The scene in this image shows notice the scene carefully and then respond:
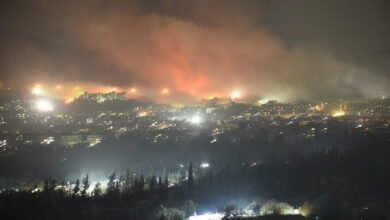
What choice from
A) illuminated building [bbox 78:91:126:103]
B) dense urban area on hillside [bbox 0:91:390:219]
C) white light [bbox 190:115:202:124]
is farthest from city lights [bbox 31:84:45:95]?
white light [bbox 190:115:202:124]

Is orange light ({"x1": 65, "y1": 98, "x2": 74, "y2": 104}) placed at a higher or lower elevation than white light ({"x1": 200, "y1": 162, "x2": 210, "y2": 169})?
higher

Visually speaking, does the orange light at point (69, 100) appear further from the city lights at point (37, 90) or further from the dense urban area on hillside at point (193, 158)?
the city lights at point (37, 90)

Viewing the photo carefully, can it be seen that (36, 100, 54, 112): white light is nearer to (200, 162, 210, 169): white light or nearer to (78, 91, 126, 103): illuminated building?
(78, 91, 126, 103): illuminated building

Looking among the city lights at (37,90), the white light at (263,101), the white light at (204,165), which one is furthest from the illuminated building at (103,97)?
the white light at (263,101)

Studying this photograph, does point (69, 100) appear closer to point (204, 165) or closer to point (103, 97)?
point (103, 97)

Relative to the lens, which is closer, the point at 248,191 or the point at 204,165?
the point at 248,191

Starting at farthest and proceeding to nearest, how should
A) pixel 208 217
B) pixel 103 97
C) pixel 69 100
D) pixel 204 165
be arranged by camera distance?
pixel 103 97, pixel 69 100, pixel 204 165, pixel 208 217

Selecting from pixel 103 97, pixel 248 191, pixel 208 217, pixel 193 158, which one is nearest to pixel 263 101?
pixel 193 158

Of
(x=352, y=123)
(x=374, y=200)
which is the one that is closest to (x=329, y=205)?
(x=374, y=200)
